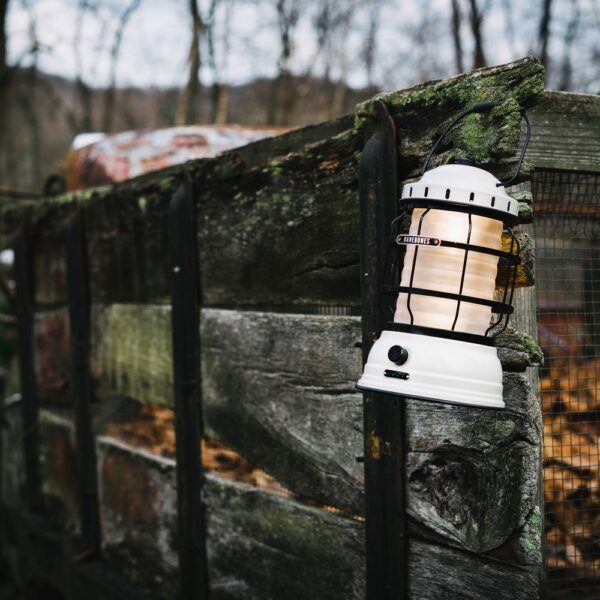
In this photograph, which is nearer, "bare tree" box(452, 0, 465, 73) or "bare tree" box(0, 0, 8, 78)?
"bare tree" box(452, 0, 465, 73)

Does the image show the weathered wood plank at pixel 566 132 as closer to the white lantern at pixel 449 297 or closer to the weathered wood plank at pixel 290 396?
the white lantern at pixel 449 297

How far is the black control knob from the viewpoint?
4.83 feet

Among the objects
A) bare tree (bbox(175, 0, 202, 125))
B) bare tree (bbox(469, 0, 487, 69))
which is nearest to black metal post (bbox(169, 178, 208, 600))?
bare tree (bbox(175, 0, 202, 125))

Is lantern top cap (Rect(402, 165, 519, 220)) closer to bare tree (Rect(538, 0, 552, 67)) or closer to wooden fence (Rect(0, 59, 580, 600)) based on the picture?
wooden fence (Rect(0, 59, 580, 600))

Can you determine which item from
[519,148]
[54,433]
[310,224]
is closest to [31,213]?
[54,433]

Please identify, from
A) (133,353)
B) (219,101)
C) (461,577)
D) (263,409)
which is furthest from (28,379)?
(219,101)

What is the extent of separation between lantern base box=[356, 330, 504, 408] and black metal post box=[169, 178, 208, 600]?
1.73 metres

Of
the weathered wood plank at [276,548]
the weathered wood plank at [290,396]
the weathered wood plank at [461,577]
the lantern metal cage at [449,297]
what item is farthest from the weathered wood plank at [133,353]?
the lantern metal cage at [449,297]

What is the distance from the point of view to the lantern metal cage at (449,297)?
1.45 metres

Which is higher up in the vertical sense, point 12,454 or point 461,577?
point 461,577

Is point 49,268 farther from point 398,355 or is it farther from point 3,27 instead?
point 3,27

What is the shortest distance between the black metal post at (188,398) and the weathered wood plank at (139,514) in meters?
0.21

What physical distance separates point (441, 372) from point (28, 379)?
172 inches

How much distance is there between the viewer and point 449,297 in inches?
58.9
